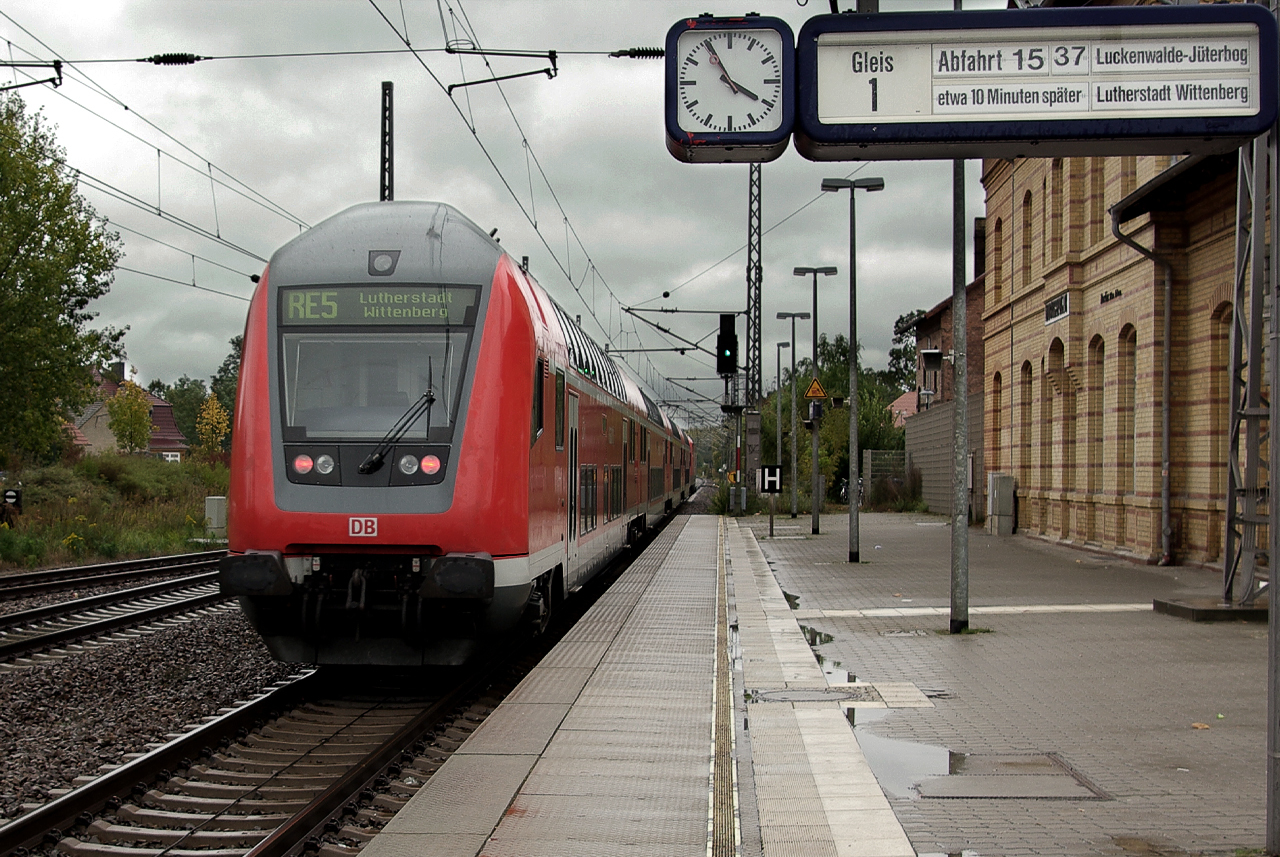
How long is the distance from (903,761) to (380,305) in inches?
190

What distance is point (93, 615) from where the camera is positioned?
13.1 metres

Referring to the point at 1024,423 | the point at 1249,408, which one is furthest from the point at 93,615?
the point at 1024,423

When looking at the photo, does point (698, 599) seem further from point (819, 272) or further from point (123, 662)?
point (819, 272)

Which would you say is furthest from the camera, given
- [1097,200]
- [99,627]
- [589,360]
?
[1097,200]

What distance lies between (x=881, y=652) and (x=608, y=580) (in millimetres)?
8645

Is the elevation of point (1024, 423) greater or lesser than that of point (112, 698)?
greater

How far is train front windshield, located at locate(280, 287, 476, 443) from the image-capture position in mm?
8297

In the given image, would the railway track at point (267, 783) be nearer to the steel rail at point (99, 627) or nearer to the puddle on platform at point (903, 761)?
the steel rail at point (99, 627)

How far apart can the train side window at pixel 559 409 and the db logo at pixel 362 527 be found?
2.71 meters

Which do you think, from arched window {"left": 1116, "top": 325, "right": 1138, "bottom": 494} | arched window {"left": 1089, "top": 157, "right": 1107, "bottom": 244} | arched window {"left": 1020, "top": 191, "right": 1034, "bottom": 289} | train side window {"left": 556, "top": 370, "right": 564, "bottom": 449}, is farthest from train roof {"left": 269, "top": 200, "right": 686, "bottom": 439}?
arched window {"left": 1020, "top": 191, "right": 1034, "bottom": 289}

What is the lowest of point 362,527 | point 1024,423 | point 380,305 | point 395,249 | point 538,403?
point 362,527

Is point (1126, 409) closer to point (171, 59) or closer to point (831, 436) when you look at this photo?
point (171, 59)

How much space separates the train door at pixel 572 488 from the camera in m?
11.4

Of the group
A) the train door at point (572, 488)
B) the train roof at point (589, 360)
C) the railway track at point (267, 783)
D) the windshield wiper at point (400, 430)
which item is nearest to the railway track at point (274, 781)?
the railway track at point (267, 783)
